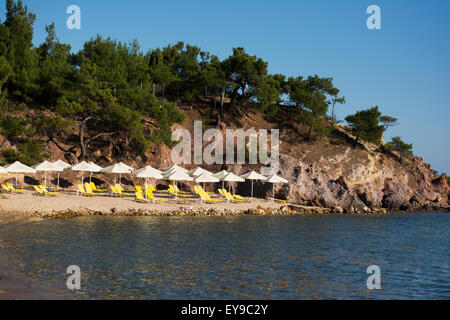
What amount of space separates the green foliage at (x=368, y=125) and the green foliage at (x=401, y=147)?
3444mm

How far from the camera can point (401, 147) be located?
187ft

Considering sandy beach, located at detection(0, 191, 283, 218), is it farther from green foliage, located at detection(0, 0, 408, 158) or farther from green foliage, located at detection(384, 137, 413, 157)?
green foliage, located at detection(384, 137, 413, 157)

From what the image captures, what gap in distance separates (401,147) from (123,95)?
35.7m

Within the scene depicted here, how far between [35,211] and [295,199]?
818 inches

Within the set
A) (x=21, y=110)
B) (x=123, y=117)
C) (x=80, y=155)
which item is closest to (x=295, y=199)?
(x=123, y=117)

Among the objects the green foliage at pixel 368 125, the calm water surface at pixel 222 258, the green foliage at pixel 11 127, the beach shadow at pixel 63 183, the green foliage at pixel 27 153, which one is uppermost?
the green foliage at pixel 368 125

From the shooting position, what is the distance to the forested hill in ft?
126

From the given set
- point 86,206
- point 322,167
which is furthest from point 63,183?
point 322,167

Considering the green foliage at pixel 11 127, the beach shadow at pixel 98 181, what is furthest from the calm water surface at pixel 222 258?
the green foliage at pixel 11 127

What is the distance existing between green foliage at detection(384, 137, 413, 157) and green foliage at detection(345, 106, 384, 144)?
3.44 m

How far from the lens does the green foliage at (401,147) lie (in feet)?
186

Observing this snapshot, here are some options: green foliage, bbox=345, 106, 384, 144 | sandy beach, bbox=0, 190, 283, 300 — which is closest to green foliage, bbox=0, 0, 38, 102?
sandy beach, bbox=0, 190, 283, 300

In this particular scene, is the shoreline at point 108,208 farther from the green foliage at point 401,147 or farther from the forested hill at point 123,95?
the green foliage at point 401,147
